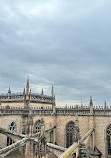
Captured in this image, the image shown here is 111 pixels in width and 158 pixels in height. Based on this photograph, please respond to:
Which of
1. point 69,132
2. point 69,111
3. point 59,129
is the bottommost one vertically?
point 69,132

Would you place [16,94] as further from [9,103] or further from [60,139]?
[60,139]

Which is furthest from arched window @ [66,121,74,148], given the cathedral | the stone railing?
the stone railing

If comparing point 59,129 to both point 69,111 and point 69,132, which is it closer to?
point 69,132

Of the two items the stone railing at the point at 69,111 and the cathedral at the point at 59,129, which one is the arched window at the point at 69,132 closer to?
the cathedral at the point at 59,129

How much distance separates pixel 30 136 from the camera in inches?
835

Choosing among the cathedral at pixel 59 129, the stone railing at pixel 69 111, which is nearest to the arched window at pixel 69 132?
the cathedral at pixel 59 129

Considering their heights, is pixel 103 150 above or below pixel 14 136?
below

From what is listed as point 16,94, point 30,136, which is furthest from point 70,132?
point 16,94

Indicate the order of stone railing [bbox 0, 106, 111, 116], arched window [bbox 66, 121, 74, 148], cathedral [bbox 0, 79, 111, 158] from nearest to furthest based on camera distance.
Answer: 1. cathedral [bbox 0, 79, 111, 158]
2. stone railing [bbox 0, 106, 111, 116]
3. arched window [bbox 66, 121, 74, 148]

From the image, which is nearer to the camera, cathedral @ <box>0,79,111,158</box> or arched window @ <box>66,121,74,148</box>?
cathedral @ <box>0,79,111,158</box>

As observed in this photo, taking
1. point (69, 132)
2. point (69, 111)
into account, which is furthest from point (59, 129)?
point (69, 111)

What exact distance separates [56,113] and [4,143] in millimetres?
11536

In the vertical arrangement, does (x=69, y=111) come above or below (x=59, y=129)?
above

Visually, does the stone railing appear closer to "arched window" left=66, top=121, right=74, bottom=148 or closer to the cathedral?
the cathedral
